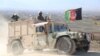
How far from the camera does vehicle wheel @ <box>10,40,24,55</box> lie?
97.0 feet

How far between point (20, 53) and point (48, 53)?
2.12 metres

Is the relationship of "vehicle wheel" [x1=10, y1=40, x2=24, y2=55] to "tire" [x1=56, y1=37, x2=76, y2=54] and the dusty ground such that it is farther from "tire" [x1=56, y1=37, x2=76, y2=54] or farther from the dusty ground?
"tire" [x1=56, y1=37, x2=76, y2=54]

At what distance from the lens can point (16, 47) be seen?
29.9 m

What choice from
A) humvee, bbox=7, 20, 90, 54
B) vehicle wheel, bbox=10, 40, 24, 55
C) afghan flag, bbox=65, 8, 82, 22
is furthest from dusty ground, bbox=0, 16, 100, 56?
afghan flag, bbox=65, 8, 82, 22

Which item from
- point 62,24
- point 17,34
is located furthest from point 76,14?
point 17,34

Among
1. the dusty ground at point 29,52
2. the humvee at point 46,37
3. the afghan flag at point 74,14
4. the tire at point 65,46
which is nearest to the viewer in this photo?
the tire at point 65,46

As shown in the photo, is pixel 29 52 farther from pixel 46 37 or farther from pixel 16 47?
pixel 46 37

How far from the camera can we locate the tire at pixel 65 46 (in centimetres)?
2652

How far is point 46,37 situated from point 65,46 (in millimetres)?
1285

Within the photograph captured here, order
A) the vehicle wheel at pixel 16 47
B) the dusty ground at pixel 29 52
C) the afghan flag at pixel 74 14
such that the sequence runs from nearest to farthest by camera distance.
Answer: the dusty ground at pixel 29 52, the afghan flag at pixel 74 14, the vehicle wheel at pixel 16 47

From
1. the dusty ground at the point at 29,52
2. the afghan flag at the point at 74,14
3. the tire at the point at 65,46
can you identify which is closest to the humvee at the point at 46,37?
the tire at the point at 65,46

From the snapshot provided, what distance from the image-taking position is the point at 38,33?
27.8 metres

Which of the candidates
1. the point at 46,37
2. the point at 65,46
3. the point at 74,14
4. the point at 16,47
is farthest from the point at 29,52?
the point at 65,46

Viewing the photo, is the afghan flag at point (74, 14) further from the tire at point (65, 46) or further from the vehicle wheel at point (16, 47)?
the vehicle wheel at point (16, 47)
